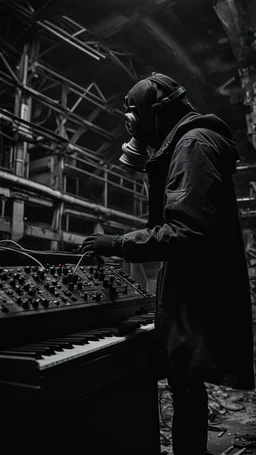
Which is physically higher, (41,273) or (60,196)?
(60,196)

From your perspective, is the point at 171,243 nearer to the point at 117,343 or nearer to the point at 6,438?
the point at 117,343

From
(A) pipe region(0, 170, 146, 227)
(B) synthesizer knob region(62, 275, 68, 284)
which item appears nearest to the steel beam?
(A) pipe region(0, 170, 146, 227)

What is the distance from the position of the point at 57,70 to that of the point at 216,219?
6777 millimetres

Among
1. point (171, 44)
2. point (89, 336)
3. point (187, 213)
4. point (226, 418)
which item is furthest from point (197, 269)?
point (171, 44)

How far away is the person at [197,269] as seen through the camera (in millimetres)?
1441

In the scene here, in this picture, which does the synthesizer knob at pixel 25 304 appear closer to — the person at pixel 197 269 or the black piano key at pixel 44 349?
the black piano key at pixel 44 349

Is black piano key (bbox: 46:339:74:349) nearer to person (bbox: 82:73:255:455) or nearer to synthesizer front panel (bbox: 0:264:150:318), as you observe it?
synthesizer front panel (bbox: 0:264:150:318)

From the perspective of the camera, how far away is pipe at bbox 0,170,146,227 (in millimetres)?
4812

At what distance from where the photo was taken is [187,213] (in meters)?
1.40

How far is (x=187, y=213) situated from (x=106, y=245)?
414mm

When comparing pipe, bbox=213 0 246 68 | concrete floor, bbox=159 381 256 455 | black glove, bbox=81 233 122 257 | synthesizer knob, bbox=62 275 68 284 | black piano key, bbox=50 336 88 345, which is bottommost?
concrete floor, bbox=159 381 256 455

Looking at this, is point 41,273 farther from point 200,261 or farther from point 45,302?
point 200,261

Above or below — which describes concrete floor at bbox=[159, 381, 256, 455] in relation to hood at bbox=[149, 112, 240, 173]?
below

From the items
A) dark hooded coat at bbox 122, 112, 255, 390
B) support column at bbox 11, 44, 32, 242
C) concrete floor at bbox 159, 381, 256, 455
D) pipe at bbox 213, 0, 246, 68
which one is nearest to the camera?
dark hooded coat at bbox 122, 112, 255, 390
